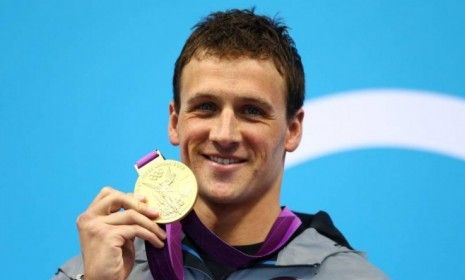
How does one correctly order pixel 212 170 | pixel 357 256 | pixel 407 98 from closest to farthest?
1. pixel 212 170
2. pixel 357 256
3. pixel 407 98

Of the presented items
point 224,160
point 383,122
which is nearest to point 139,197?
point 224,160

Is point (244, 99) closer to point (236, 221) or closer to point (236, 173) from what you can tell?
point (236, 173)

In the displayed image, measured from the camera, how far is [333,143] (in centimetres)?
235

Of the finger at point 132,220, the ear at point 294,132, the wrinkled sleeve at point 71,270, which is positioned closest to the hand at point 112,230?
the finger at point 132,220

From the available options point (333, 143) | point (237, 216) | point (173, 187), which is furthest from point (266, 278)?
point (333, 143)

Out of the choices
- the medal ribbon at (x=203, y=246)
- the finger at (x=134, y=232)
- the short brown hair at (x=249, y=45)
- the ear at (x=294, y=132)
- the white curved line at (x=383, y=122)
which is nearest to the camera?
the finger at (x=134, y=232)

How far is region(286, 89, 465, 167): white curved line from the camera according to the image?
7.55 ft

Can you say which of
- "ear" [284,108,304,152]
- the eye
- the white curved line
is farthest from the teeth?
the white curved line

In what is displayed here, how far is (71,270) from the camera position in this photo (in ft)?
5.96

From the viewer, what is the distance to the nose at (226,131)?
5.57ft

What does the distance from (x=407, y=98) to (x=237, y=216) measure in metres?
0.76

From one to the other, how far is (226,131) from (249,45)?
0.22 metres

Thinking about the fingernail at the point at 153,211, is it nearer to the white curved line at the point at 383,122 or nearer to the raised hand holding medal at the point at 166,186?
the raised hand holding medal at the point at 166,186

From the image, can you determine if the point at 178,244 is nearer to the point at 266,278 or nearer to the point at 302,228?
the point at 266,278
